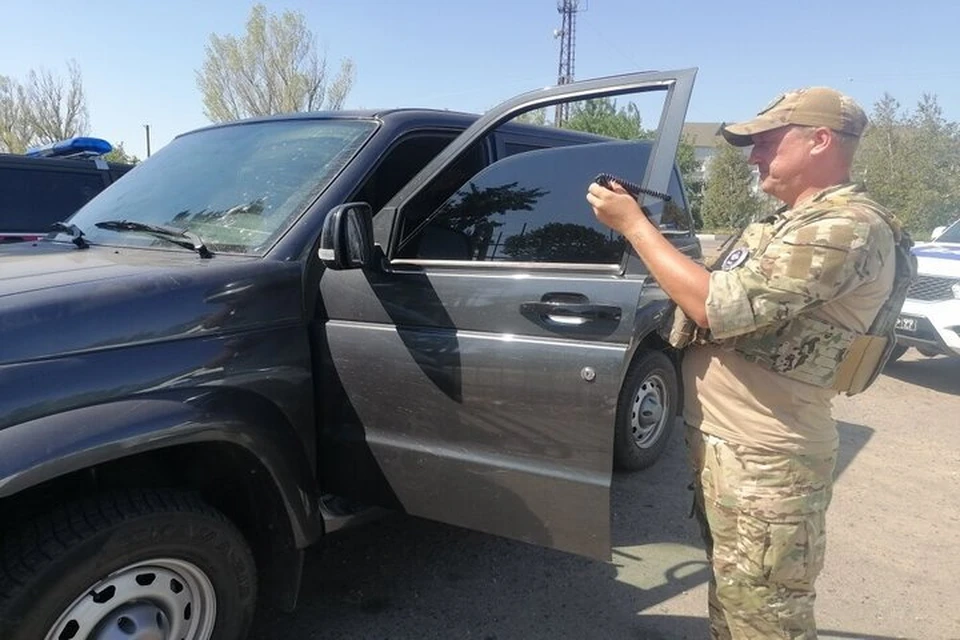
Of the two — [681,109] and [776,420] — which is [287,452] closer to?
[776,420]

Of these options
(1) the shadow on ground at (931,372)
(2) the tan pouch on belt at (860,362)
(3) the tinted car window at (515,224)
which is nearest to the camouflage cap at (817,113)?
(2) the tan pouch on belt at (860,362)

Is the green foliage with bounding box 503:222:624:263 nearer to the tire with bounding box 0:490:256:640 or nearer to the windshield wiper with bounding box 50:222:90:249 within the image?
the tire with bounding box 0:490:256:640

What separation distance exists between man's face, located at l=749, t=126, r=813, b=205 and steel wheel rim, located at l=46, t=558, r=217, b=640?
77.8 inches

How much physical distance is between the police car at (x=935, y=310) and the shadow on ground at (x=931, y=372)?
0.35 metres

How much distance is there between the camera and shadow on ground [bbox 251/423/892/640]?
8.80 ft

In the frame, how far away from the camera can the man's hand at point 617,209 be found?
175 centimetres

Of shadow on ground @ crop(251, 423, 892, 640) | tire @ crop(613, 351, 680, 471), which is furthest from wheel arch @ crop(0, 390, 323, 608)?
tire @ crop(613, 351, 680, 471)

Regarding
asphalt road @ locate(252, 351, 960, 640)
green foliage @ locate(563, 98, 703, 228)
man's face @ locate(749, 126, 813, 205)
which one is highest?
green foliage @ locate(563, 98, 703, 228)

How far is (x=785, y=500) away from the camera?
1781 mm

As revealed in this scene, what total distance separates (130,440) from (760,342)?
5.38ft

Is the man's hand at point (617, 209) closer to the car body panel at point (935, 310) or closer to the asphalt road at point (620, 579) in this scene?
the asphalt road at point (620, 579)

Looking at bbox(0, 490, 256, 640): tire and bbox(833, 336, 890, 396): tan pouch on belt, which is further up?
bbox(833, 336, 890, 396): tan pouch on belt

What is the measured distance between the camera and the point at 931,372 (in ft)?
24.1

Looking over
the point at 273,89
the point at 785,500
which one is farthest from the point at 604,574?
the point at 273,89
